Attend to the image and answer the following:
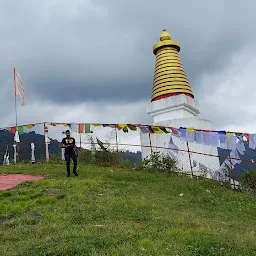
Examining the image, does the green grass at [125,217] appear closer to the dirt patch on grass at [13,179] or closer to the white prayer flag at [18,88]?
the dirt patch on grass at [13,179]

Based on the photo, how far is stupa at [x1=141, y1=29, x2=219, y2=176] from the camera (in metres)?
23.6

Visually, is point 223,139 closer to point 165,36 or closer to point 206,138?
point 206,138

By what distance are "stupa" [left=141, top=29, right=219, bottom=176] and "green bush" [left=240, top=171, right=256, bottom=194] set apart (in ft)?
12.7

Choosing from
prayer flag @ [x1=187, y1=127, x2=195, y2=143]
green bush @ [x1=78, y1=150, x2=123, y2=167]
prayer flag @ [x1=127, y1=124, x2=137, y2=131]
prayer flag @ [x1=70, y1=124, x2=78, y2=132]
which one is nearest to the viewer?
prayer flag @ [x1=187, y1=127, x2=195, y2=143]

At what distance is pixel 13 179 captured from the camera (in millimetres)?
17125

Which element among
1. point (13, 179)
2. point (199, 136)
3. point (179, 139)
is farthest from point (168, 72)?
point (13, 179)

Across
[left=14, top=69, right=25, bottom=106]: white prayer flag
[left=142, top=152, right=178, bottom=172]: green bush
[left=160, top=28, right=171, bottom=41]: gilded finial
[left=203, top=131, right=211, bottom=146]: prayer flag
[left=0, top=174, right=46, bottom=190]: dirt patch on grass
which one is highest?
→ [left=160, top=28, right=171, bottom=41]: gilded finial

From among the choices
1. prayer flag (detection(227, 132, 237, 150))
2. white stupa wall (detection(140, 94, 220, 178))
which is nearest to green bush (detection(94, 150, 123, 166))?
white stupa wall (detection(140, 94, 220, 178))

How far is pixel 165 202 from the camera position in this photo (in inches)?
504

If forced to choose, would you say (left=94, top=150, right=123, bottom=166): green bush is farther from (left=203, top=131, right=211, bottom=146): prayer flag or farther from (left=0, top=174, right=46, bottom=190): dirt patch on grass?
(left=0, top=174, right=46, bottom=190): dirt patch on grass

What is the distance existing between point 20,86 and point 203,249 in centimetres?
2012

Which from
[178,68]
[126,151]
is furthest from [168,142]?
[178,68]

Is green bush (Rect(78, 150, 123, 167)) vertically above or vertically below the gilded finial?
below

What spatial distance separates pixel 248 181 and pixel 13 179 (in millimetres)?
9861
